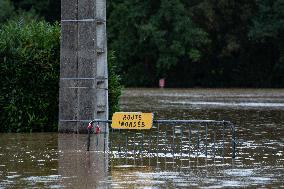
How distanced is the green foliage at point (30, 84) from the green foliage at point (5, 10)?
60.9 metres

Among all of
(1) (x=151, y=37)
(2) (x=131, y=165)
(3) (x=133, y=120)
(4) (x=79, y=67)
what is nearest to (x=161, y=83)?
(1) (x=151, y=37)

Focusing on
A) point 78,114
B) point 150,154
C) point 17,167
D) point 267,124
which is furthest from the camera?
point 267,124

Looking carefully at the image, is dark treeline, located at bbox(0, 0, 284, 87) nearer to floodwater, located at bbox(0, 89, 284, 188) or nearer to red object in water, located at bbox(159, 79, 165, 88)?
red object in water, located at bbox(159, 79, 165, 88)

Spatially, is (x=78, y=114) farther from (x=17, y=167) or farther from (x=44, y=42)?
(x=17, y=167)

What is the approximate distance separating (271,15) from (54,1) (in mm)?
19616

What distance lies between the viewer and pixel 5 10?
8994 centimetres

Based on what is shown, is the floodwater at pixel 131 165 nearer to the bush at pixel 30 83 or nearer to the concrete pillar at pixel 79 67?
the concrete pillar at pixel 79 67

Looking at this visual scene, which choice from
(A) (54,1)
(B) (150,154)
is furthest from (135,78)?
(B) (150,154)

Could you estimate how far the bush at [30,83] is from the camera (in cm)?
2816

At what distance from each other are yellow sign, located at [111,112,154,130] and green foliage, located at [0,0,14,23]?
228 feet

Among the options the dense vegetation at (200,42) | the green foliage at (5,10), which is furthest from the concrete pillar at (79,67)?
the green foliage at (5,10)

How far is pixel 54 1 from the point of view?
93.8 metres

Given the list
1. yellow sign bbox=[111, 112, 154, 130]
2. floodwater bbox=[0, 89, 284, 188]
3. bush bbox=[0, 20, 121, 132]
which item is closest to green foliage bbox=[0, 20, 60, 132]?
bush bbox=[0, 20, 121, 132]

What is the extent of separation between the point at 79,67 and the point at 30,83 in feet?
5.97
